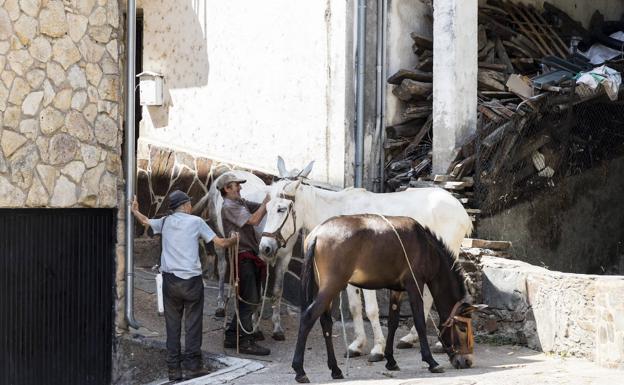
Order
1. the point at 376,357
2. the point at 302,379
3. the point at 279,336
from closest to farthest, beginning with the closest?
the point at 302,379 < the point at 376,357 < the point at 279,336

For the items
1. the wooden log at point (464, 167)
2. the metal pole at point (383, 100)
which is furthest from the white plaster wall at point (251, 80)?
the wooden log at point (464, 167)

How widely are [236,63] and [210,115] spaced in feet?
3.27

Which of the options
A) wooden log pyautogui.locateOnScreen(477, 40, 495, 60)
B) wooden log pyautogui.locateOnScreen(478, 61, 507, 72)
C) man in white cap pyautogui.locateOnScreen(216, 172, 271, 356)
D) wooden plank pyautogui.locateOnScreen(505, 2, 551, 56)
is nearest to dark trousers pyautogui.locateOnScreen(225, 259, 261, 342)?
man in white cap pyautogui.locateOnScreen(216, 172, 271, 356)

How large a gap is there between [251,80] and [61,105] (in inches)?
180

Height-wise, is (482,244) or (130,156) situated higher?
(130,156)

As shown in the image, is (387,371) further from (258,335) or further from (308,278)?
(258,335)

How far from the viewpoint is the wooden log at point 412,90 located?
12.9 metres

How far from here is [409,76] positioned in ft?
42.9

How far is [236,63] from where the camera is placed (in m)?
14.7

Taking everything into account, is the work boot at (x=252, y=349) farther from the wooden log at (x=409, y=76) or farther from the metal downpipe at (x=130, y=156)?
the wooden log at (x=409, y=76)

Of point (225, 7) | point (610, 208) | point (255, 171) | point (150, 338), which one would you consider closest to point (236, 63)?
point (225, 7)

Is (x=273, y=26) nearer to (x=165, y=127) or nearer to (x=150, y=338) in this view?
(x=165, y=127)

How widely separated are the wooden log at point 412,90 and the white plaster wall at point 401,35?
0.14 meters

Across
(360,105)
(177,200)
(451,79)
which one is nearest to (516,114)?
(451,79)
